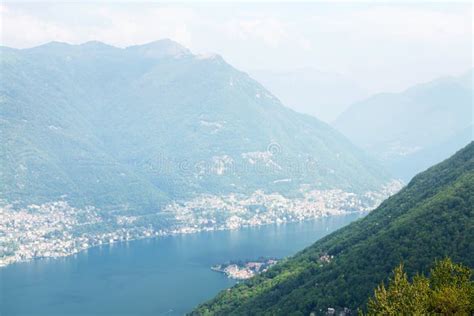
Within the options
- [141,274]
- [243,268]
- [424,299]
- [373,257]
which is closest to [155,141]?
[141,274]

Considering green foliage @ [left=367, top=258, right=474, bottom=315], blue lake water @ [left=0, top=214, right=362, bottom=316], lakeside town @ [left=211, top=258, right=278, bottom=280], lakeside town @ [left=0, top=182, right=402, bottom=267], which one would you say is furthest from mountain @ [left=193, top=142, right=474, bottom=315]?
lakeside town @ [left=0, top=182, right=402, bottom=267]

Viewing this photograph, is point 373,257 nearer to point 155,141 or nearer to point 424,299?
point 424,299

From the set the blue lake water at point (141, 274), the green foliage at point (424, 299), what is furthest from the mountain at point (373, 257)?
the blue lake water at point (141, 274)

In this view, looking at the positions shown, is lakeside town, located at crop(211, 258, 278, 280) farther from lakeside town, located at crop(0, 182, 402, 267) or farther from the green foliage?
the green foliage

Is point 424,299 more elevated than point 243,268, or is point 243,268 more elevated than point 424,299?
point 424,299

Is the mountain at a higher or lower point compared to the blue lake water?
higher

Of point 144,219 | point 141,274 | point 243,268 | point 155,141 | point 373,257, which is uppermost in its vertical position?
point 155,141

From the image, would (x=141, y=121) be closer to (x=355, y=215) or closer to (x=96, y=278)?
(x=355, y=215)
